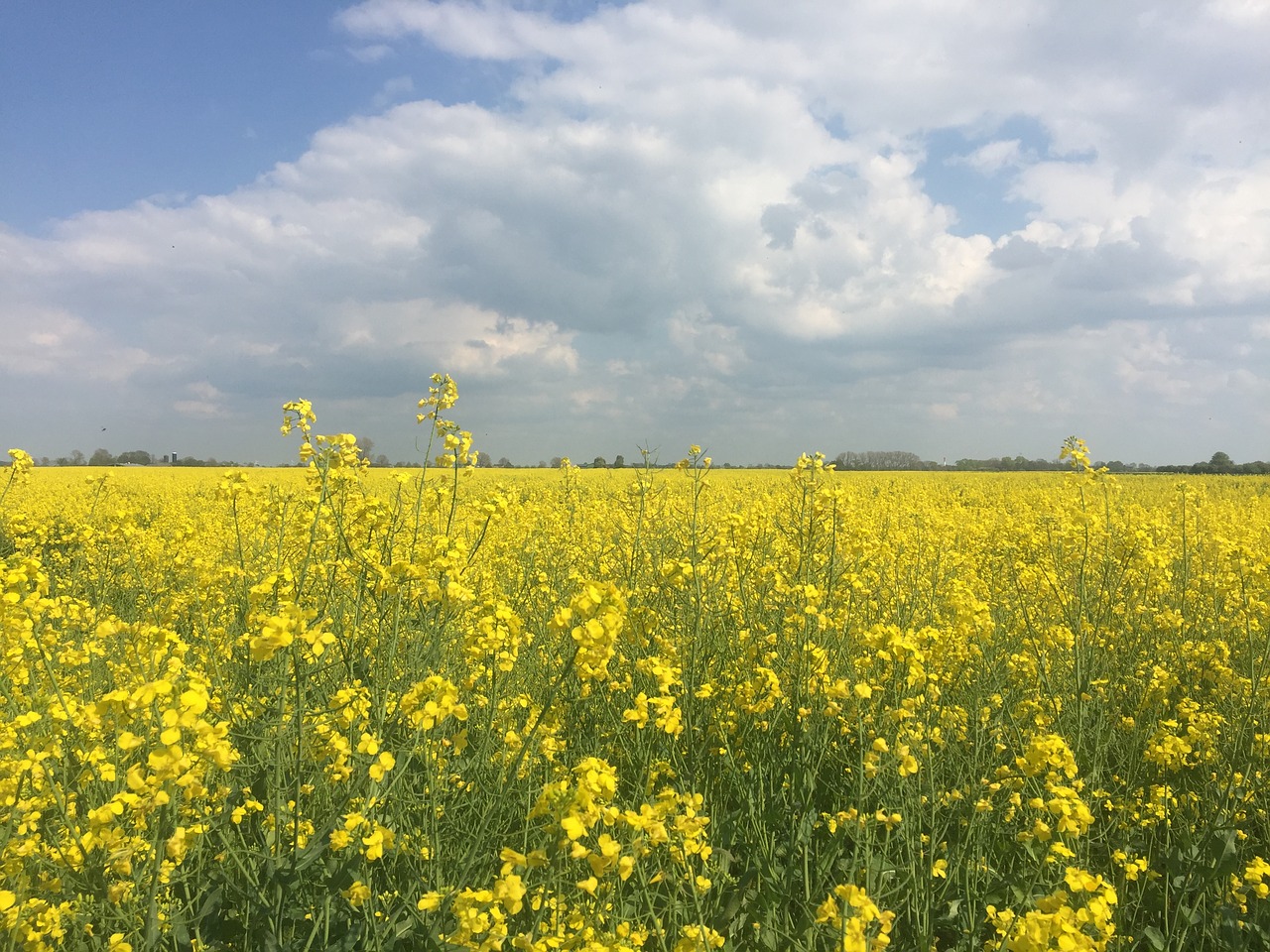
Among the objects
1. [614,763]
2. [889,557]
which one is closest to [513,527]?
[889,557]

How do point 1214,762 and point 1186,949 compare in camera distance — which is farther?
point 1214,762

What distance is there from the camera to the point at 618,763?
3.37 meters

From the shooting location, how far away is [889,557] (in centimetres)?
585

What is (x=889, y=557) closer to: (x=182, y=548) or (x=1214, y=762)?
(x=1214, y=762)

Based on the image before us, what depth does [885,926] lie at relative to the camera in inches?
58.0

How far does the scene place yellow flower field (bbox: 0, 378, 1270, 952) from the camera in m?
1.85

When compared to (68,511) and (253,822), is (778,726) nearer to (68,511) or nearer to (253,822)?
(253,822)

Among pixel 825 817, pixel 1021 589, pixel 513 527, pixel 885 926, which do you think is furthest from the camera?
pixel 513 527

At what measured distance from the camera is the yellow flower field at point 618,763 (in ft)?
6.07

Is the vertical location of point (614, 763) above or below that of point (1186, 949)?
above

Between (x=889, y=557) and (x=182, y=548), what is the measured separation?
5128 mm

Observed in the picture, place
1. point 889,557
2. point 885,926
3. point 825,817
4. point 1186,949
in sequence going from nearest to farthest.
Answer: point 885,926 < point 1186,949 < point 825,817 < point 889,557

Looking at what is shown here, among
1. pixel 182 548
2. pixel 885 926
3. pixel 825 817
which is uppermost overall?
pixel 182 548

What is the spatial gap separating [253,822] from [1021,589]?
5037mm
